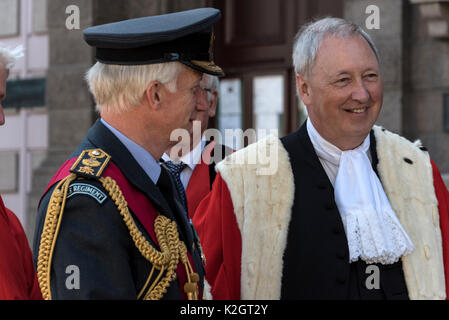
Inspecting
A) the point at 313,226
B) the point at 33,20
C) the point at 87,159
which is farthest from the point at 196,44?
the point at 33,20

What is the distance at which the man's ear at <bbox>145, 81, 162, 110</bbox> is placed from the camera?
7.46 ft

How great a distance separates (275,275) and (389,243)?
0.44m

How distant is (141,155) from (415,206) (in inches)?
51.5

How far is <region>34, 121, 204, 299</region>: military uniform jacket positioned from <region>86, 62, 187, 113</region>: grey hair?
0.36ft

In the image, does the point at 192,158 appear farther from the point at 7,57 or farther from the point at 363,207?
the point at 7,57

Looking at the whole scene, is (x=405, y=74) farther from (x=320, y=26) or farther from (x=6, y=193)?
(x=6, y=193)

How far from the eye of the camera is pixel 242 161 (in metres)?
3.21

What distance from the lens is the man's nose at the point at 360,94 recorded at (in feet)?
9.89

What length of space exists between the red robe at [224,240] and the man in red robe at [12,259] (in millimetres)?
714

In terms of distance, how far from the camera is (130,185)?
2266mm

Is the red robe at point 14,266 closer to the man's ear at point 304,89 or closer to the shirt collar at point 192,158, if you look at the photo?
the man's ear at point 304,89

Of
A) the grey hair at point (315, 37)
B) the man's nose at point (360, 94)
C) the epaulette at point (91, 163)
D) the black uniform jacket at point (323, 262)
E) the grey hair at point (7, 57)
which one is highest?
the grey hair at point (315, 37)

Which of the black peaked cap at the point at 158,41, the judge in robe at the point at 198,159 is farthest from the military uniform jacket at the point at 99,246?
the judge in robe at the point at 198,159

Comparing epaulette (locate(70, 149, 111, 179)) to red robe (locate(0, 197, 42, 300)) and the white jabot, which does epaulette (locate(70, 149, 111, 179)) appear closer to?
red robe (locate(0, 197, 42, 300))
